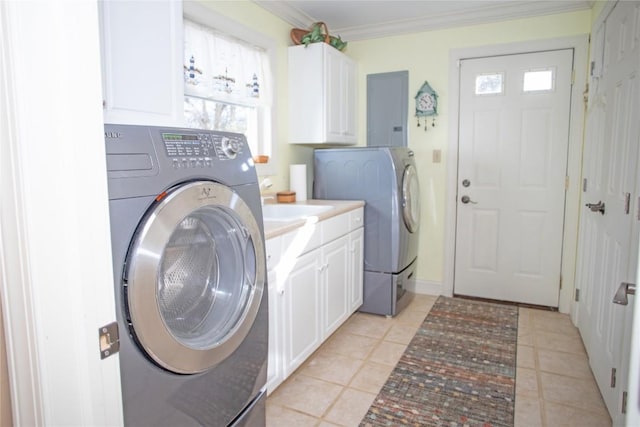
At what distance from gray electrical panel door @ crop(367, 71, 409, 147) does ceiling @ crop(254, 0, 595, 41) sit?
390 millimetres

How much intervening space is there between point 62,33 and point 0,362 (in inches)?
21.0

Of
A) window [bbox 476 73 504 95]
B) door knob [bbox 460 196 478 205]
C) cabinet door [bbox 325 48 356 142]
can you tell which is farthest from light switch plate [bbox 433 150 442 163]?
cabinet door [bbox 325 48 356 142]

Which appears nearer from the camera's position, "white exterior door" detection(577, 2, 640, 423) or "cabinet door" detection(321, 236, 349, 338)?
"white exterior door" detection(577, 2, 640, 423)

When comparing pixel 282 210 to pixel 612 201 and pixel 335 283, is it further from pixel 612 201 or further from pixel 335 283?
pixel 612 201

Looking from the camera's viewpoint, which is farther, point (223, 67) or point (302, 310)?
point (223, 67)

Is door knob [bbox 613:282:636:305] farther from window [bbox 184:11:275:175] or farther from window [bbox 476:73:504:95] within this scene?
window [bbox 476:73:504:95]

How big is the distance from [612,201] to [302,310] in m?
1.62

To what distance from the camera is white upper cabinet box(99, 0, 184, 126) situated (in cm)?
154

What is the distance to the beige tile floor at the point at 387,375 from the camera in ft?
6.75

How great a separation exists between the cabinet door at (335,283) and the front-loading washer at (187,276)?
3.16ft

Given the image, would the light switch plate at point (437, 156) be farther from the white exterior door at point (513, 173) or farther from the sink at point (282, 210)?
the sink at point (282, 210)

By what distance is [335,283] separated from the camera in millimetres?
2789

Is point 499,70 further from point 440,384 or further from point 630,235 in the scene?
point 440,384

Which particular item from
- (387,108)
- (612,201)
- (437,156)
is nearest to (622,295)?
(612,201)
